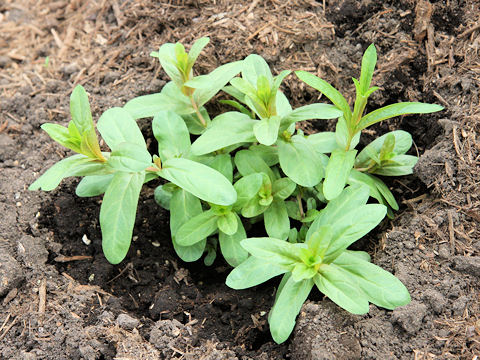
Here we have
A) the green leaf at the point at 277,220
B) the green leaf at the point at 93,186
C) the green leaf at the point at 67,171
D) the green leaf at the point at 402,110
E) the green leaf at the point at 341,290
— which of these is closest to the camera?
the green leaf at the point at 341,290

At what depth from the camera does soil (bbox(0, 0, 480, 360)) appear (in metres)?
2.51

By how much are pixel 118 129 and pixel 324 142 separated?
1.28 meters

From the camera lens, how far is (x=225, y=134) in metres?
2.78

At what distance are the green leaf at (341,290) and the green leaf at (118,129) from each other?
124cm

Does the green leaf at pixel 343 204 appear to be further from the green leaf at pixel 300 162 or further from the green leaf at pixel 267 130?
the green leaf at pixel 267 130

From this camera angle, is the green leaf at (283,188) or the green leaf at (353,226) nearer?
the green leaf at (353,226)

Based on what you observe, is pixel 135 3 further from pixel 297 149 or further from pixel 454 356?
pixel 454 356

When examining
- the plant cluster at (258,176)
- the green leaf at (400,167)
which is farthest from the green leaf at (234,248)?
the green leaf at (400,167)

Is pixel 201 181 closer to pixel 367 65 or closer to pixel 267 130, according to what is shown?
pixel 267 130

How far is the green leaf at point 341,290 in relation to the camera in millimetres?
2244

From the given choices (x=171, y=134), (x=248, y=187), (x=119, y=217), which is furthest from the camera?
(x=171, y=134)

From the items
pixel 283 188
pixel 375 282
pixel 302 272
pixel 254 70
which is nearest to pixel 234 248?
pixel 283 188

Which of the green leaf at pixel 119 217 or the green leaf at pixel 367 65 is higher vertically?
the green leaf at pixel 367 65

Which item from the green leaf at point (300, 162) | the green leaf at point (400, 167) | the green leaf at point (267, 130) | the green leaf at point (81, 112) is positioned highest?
the green leaf at point (81, 112)
